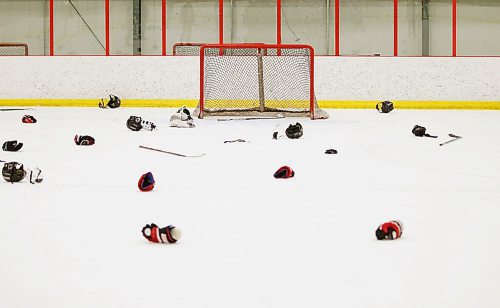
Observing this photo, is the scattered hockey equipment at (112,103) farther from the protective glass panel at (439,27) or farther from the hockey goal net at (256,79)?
the protective glass panel at (439,27)

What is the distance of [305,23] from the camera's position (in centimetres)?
1209

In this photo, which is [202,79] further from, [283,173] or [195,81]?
[283,173]

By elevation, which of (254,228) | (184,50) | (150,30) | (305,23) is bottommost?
(254,228)

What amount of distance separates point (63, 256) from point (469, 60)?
6.25 metres

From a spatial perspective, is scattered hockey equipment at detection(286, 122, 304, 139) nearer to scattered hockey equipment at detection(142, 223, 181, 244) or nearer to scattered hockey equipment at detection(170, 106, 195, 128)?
scattered hockey equipment at detection(170, 106, 195, 128)

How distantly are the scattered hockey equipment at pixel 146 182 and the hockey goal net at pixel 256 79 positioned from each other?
3.88 meters

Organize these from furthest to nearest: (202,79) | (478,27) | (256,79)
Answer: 1. (478,27)
2. (256,79)
3. (202,79)

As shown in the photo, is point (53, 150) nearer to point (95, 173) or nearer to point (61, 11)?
point (95, 173)

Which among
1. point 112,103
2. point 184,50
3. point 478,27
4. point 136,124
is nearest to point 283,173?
point 136,124

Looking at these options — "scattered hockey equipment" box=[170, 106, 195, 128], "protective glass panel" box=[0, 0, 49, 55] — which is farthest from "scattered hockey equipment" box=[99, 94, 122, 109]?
"protective glass panel" box=[0, 0, 49, 55]

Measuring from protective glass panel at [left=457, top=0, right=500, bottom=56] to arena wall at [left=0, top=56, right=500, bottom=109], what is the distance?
5.19m

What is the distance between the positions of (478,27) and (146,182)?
10.8m

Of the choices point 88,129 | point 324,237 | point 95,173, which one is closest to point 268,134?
point 88,129

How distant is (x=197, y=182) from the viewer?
7.91 feet
